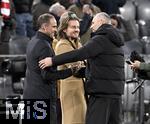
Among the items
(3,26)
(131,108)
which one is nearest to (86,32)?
(131,108)

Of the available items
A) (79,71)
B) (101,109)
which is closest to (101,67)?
(79,71)

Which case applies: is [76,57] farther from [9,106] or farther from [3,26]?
[3,26]

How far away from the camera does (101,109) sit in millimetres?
7602

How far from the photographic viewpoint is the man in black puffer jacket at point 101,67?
7.46 metres

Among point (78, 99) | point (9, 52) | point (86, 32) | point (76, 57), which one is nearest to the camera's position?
point (76, 57)

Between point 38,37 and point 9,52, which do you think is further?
point 9,52

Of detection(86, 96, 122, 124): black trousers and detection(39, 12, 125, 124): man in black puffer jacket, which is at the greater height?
detection(39, 12, 125, 124): man in black puffer jacket

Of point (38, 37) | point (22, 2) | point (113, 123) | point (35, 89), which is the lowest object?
point (113, 123)

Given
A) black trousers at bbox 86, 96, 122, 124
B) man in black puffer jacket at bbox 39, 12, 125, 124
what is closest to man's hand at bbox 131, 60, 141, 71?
man in black puffer jacket at bbox 39, 12, 125, 124

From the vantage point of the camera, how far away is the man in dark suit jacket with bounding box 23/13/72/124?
7.56m

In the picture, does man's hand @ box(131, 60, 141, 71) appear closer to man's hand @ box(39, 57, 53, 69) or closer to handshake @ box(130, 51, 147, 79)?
handshake @ box(130, 51, 147, 79)

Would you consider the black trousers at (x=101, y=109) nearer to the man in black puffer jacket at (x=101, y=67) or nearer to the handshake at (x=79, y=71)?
the man in black puffer jacket at (x=101, y=67)

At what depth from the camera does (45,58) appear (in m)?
7.52

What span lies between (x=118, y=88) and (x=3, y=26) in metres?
4.76
